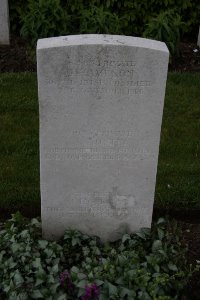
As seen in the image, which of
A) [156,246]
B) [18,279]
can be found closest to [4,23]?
[156,246]

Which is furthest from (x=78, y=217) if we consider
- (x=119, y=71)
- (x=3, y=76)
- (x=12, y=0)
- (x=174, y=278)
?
(x=12, y=0)

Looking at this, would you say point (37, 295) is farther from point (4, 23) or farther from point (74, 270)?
point (4, 23)

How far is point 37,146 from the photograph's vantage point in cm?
538

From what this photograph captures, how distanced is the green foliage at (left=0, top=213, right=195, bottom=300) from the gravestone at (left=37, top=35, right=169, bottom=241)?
0.16 metres

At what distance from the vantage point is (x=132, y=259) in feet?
11.6

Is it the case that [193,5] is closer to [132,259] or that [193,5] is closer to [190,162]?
[190,162]

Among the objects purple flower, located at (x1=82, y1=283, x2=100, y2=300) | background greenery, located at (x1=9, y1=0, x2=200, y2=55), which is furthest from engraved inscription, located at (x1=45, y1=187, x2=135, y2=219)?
background greenery, located at (x1=9, y1=0, x2=200, y2=55)

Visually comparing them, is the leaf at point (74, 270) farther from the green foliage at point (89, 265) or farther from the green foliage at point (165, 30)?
the green foliage at point (165, 30)

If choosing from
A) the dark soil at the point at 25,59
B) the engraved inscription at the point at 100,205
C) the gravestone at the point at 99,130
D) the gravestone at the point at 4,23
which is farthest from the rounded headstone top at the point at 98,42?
the gravestone at the point at 4,23

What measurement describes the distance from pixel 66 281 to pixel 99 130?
990 mm

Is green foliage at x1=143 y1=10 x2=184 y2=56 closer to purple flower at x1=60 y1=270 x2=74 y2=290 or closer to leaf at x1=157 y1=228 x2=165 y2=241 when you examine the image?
leaf at x1=157 y1=228 x2=165 y2=241

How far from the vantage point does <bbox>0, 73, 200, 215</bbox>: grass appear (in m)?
4.70

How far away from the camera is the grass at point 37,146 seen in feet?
15.4

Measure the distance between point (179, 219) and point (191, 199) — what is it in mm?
232
